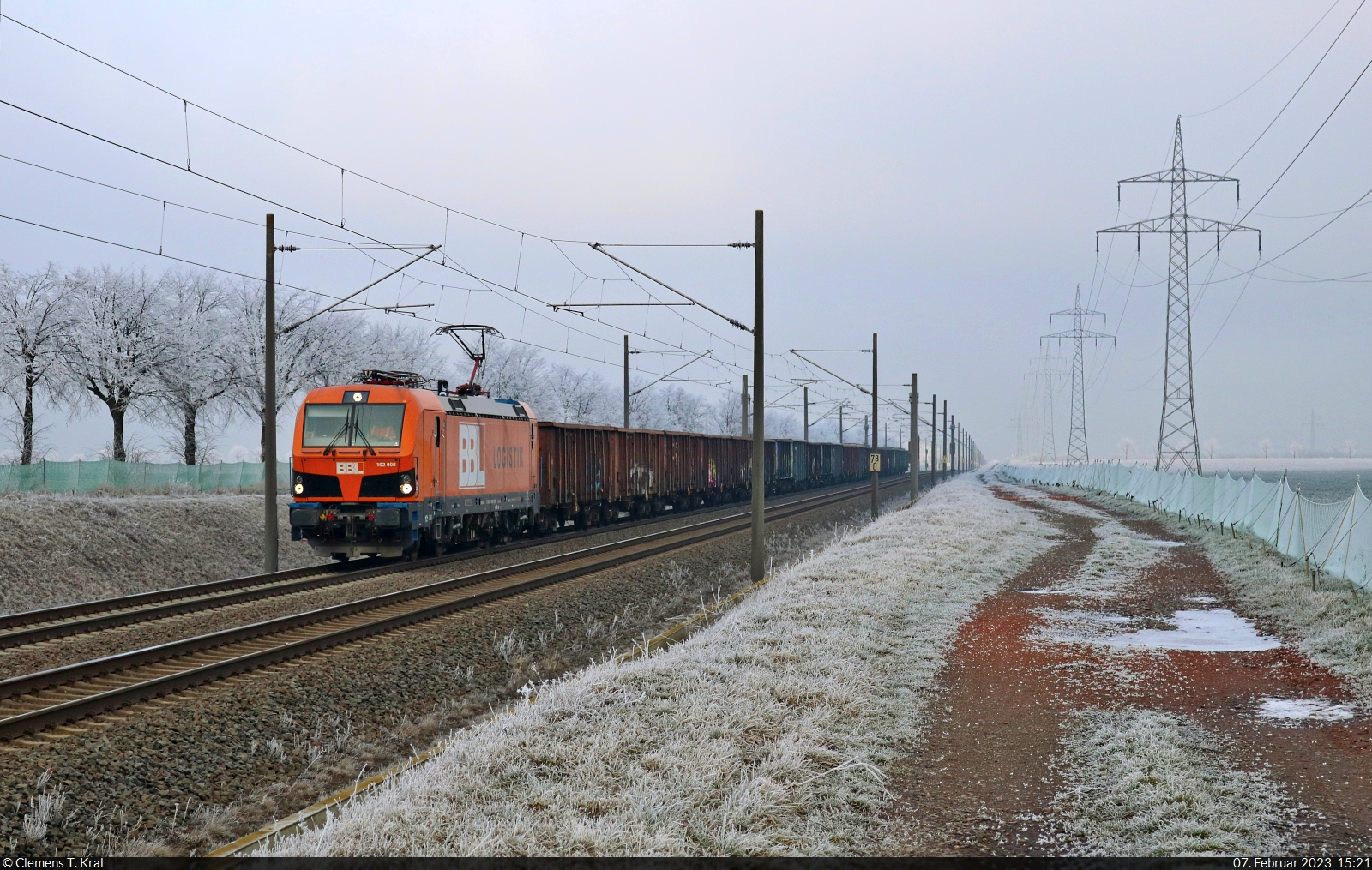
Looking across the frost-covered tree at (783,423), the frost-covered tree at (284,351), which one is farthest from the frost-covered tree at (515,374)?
the frost-covered tree at (783,423)

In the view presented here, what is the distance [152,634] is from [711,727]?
28.8 ft

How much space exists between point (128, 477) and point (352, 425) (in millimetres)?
16158

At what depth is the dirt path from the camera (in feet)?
20.1

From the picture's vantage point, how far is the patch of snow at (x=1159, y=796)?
229 inches

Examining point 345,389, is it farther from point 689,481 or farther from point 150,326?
point 150,326

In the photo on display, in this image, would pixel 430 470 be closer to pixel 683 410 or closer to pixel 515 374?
pixel 515 374

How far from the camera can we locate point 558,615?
15961mm

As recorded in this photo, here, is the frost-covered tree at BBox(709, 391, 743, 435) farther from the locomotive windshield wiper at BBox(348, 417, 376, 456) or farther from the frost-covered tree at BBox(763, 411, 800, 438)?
the locomotive windshield wiper at BBox(348, 417, 376, 456)

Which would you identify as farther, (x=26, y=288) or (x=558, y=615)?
(x=26, y=288)

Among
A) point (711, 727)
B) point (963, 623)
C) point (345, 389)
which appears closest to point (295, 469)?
point (345, 389)

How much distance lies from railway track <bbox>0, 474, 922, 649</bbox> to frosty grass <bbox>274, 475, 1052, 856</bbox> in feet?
25.1

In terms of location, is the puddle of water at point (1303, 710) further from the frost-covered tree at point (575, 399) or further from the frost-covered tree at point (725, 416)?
the frost-covered tree at point (725, 416)

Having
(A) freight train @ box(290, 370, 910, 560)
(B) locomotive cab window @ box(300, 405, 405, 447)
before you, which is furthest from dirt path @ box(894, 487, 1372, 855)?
(B) locomotive cab window @ box(300, 405, 405, 447)

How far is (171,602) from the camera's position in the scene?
1664 centimetres
